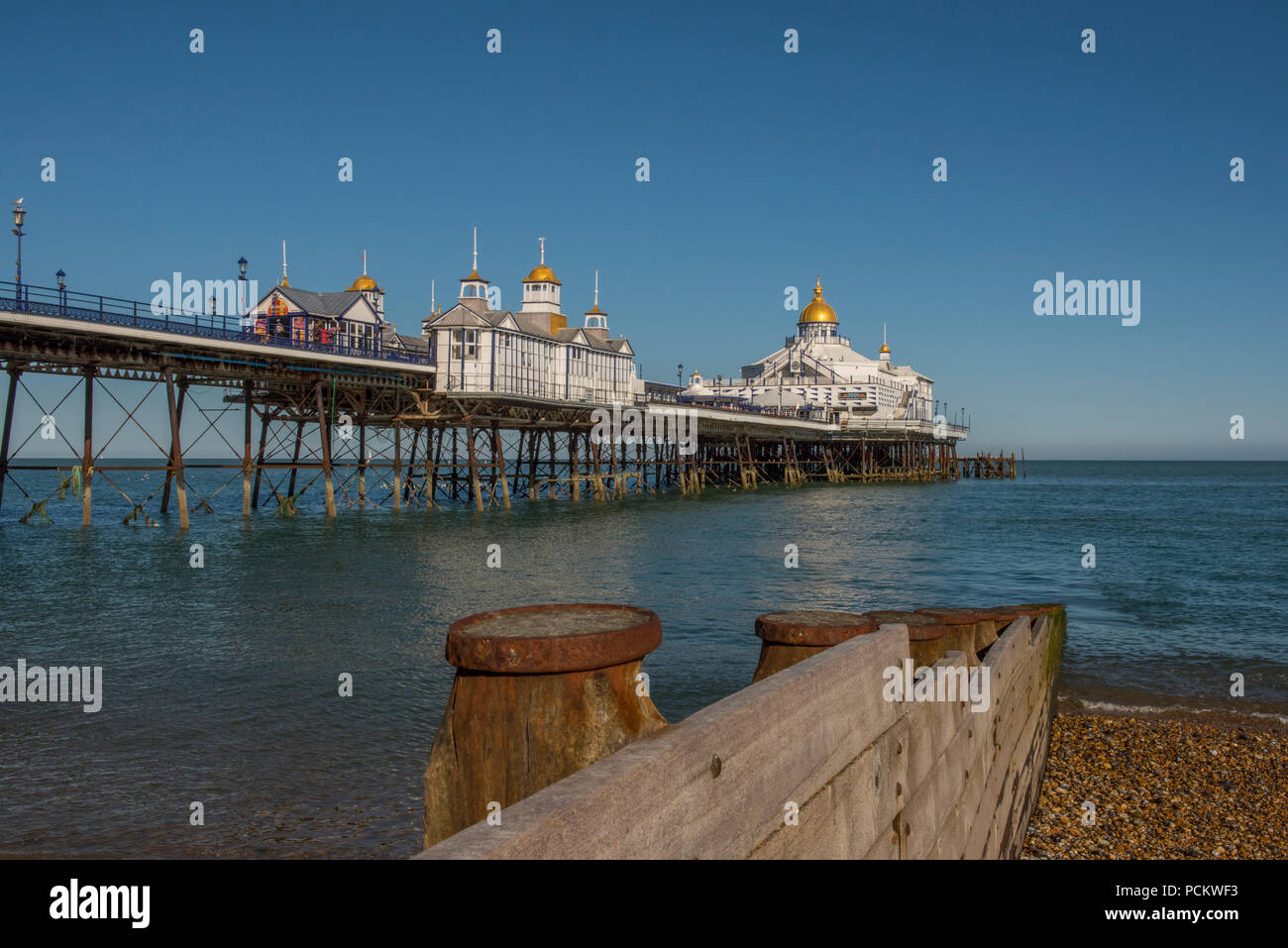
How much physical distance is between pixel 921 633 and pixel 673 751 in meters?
4.13

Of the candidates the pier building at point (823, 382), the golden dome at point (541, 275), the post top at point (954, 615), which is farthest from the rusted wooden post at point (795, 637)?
the pier building at point (823, 382)

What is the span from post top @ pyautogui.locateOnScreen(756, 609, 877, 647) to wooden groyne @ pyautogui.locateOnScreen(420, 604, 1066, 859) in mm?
11

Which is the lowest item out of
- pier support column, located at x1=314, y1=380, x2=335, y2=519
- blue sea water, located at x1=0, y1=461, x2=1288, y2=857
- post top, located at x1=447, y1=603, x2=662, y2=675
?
blue sea water, located at x1=0, y1=461, x2=1288, y2=857

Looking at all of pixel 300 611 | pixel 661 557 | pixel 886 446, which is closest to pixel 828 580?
pixel 661 557

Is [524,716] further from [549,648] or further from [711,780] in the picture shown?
[711,780]

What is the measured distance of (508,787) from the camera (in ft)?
10.8

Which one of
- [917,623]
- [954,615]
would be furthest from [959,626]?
[917,623]

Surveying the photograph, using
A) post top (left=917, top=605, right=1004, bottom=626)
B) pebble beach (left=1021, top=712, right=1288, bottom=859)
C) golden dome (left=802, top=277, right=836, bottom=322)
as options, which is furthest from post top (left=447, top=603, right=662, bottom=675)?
golden dome (left=802, top=277, right=836, bottom=322)

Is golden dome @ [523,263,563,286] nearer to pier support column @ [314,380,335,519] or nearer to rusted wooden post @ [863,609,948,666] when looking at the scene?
pier support column @ [314,380,335,519]

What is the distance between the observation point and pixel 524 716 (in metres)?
3.29

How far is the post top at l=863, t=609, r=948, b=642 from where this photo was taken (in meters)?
6.71
